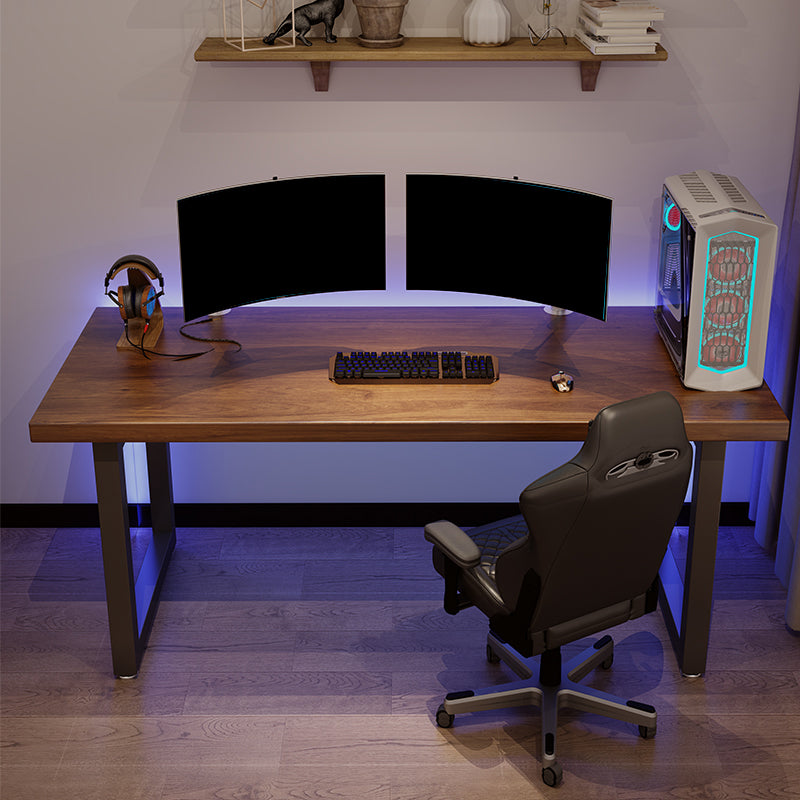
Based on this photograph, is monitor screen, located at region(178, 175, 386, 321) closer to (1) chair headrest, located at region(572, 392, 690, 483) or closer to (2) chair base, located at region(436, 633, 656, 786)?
(1) chair headrest, located at region(572, 392, 690, 483)

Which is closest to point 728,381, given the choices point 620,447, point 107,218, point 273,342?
point 620,447

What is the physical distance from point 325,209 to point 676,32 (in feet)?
4.01

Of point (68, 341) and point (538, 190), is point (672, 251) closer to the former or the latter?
point (538, 190)

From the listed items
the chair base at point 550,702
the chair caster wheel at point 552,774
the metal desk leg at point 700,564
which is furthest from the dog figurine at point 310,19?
the chair caster wheel at point 552,774

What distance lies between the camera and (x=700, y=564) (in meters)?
3.10

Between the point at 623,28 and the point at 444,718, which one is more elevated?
the point at 623,28

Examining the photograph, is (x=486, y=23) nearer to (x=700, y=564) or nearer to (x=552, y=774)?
(x=700, y=564)

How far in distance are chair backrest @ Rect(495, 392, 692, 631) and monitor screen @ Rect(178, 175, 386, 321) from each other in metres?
1.12

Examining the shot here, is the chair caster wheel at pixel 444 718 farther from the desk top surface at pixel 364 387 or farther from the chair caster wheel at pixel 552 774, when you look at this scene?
the desk top surface at pixel 364 387

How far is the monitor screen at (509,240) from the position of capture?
10.1 ft

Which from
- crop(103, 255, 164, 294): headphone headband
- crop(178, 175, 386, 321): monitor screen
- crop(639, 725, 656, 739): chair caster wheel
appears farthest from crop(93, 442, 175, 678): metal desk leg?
crop(639, 725, 656, 739): chair caster wheel

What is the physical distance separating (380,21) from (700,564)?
5.98 ft

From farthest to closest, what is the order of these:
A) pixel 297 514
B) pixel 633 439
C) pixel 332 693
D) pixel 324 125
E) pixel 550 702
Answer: pixel 297 514 < pixel 324 125 < pixel 332 693 < pixel 550 702 < pixel 633 439

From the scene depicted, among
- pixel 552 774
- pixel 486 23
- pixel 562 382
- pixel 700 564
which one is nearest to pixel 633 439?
pixel 562 382
